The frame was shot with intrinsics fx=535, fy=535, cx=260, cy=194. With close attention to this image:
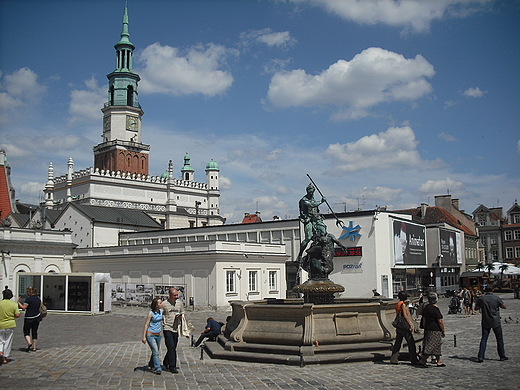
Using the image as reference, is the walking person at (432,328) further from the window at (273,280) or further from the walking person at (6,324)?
the window at (273,280)

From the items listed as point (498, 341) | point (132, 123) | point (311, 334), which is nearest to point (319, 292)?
point (311, 334)

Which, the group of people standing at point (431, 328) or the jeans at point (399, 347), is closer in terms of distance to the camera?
the group of people standing at point (431, 328)

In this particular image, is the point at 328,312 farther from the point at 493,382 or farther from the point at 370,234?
the point at 370,234

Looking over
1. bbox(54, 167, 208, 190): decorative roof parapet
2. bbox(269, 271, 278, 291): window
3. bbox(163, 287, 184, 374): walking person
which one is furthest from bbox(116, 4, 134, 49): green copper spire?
bbox(163, 287, 184, 374): walking person

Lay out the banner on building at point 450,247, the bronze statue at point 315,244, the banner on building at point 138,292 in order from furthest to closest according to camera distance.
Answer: the banner on building at point 450,247, the banner on building at point 138,292, the bronze statue at point 315,244

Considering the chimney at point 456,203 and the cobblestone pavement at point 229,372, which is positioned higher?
the chimney at point 456,203

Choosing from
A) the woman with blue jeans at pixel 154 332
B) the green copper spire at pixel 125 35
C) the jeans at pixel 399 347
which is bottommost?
the jeans at pixel 399 347

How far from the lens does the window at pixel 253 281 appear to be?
37812mm

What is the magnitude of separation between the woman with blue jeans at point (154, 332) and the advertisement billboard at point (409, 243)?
3696 cm

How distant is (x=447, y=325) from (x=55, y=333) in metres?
15.2

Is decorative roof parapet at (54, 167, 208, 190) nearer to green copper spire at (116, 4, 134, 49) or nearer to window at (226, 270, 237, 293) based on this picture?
green copper spire at (116, 4, 134, 49)

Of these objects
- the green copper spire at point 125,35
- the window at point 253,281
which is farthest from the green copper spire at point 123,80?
the window at point 253,281

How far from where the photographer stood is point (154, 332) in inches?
418

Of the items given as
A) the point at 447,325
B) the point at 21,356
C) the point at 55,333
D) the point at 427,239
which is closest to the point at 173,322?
the point at 21,356
